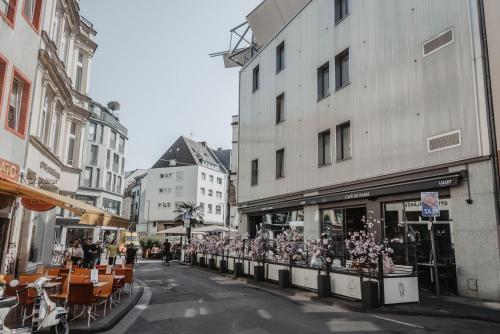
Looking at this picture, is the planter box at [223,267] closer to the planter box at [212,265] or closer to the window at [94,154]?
the planter box at [212,265]

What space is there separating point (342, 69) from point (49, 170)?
46.8ft

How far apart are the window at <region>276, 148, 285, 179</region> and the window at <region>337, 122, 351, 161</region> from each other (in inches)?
221

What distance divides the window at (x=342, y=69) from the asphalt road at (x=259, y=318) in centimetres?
1004

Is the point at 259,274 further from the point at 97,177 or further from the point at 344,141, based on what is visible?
the point at 97,177

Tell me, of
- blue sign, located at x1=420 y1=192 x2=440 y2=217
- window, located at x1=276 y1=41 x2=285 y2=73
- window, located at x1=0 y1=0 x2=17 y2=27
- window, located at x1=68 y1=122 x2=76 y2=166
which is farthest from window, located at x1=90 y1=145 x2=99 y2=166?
blue sign, located at x1=420 y1=192 x2=440 y2=217

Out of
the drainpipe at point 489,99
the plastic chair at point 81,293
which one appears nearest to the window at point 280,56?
the drainpipe at point 489,99

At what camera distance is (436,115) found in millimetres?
13539

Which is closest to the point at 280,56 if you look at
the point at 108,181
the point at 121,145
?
the point at 108,181

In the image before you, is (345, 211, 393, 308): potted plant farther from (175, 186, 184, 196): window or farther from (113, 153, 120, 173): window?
(175, 186, 184, 196): window

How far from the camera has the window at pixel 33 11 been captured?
14.6 metres

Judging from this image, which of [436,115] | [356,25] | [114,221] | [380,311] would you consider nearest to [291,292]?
[380,311]

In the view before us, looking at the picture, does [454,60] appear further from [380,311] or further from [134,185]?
[134,185]

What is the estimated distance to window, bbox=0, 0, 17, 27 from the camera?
41.5 ft

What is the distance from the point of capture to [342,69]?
19.1 m
